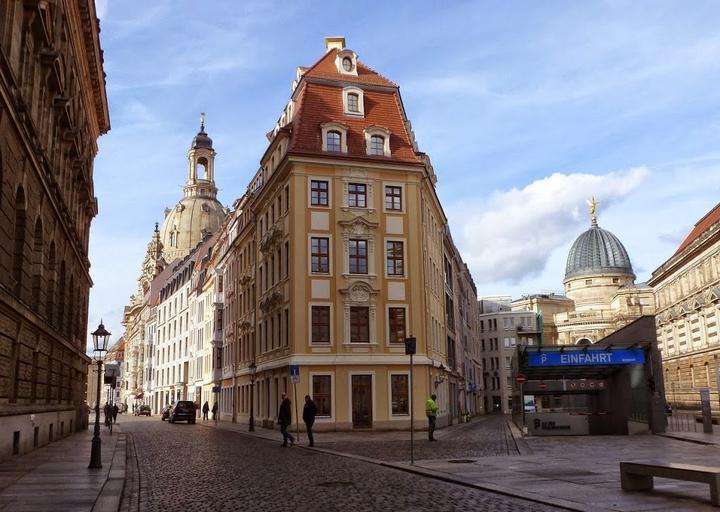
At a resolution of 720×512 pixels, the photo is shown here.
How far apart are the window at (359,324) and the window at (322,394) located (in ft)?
8.71

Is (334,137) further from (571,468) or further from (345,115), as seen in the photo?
(571,468)

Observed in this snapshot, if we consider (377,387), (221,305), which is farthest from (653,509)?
(221,305)

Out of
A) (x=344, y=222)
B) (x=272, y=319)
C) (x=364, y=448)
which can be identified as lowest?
(x=364, y=448)

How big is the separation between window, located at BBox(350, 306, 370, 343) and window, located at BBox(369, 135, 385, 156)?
923 cm

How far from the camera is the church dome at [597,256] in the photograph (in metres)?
130

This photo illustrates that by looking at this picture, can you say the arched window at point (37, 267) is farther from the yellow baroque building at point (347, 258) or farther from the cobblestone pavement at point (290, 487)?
the yellow baroque building at point (347, 258)

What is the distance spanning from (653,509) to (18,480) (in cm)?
1253

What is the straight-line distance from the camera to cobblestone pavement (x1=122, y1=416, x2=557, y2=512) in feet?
41.1

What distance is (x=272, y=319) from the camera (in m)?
45.8

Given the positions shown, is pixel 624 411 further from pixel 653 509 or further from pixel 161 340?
pixel 161 340

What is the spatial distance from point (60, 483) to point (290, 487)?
4.82 meters

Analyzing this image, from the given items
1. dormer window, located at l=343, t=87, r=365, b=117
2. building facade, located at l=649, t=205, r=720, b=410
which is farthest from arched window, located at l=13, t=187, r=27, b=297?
building facade, located at l=649, t=205, r=720, b=410

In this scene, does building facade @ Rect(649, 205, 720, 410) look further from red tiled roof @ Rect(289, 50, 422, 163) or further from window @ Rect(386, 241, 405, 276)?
red tiled roof @ Rect(289, 50, 422, 163)

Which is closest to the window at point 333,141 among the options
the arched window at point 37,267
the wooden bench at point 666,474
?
the arched window at point 37,267
